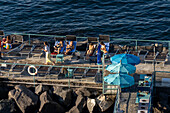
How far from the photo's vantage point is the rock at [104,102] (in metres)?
27.4

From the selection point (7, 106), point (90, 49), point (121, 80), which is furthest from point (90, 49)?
point (7, 106)

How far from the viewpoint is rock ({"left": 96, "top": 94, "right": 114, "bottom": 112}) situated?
1080 inches

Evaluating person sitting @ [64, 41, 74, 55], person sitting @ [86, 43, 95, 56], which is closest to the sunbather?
person sitting @ [86, 43, 95, 56]

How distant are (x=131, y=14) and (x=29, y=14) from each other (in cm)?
1175

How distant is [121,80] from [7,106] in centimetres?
762

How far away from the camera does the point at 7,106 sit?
27.7m

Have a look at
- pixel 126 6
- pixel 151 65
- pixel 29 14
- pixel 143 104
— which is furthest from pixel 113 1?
pixel 143 104

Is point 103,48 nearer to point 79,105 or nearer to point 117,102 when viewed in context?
point 79,105

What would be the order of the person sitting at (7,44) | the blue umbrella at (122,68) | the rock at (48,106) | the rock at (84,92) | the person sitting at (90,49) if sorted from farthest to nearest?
1. the person sitting at (7,44)
2. the person sitting at (90,49)
3. the rock at (84,92)
4. the rock at (48,106)
5. the blue umbrella at (122,68)

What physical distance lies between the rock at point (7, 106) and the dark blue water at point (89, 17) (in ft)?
56.3

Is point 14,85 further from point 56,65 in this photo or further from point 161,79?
point 161,79

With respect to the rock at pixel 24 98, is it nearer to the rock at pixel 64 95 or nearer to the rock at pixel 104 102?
Answer: the rock at pixel 64 95

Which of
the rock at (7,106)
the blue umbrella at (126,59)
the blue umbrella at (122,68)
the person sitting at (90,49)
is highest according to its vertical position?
the person sitting at (90,49)

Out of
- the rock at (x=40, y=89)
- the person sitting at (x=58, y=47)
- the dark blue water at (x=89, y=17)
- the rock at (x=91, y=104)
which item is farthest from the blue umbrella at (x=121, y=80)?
the dark blue water at (x=89, y=17)
